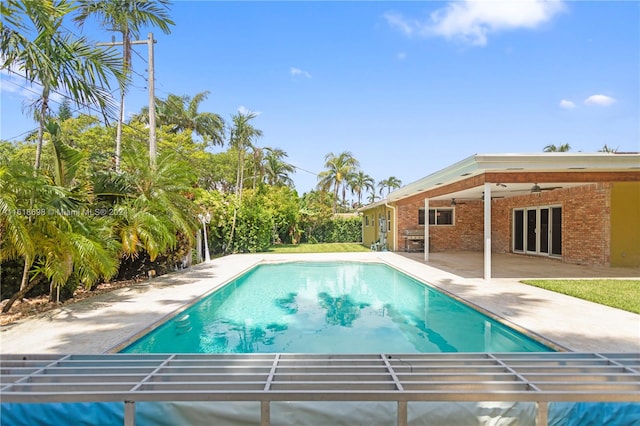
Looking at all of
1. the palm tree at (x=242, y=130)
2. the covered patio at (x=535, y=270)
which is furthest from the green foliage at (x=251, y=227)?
the covered patio at (x=535, y=270)

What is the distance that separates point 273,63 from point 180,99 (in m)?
18.1

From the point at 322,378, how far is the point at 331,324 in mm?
4282

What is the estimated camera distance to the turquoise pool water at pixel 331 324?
18.3ft

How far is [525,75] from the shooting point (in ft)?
51.9

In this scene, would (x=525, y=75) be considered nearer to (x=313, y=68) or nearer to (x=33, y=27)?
(x=313, y=68)

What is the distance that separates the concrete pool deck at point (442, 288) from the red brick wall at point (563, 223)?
161cm

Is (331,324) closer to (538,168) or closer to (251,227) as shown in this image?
(538,168)

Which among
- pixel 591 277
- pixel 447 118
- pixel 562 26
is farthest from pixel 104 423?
pixel 447 118

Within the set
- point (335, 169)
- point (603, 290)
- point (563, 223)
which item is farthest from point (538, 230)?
point (335, 169)

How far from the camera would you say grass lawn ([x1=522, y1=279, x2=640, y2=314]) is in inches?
266

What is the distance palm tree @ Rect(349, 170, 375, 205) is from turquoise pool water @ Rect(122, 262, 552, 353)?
35224 mm

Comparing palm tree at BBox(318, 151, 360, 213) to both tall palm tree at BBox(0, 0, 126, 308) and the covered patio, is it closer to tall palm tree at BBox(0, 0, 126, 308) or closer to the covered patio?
the covered patio

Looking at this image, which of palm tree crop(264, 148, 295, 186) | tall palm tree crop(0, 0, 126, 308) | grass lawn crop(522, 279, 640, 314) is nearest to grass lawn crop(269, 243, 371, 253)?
palm tree crop(264, 148, 295, 186)

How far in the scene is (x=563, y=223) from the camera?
44.1 ft
